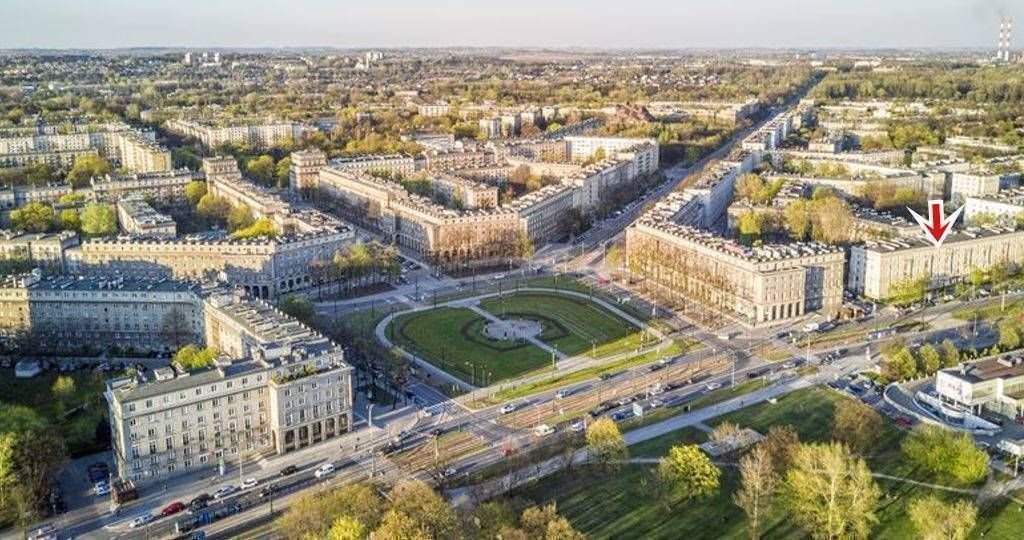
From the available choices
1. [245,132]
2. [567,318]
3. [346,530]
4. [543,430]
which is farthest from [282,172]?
[346,530]

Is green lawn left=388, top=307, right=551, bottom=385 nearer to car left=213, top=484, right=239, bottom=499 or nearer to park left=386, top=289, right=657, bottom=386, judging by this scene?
park left=386, top=289, right=657, bottom=386

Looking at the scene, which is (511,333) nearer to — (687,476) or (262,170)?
(687,476)

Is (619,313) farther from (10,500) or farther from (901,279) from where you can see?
(10,500)

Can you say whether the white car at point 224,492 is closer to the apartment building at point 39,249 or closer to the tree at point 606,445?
the tree at point 606,445

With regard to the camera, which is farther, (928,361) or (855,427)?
(928,361)

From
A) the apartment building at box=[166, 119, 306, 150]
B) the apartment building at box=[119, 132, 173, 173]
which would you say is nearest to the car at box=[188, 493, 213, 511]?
the apartment building at box=[119, 132, 173, 173]

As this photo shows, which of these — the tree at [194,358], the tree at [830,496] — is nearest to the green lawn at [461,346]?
the tree at [194,358]
